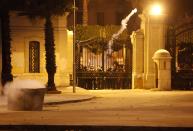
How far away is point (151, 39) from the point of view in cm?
3638

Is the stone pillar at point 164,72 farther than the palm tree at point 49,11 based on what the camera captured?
Yes

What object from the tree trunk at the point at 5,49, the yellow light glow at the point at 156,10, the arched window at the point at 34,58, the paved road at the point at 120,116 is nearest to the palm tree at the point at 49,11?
the tree trunk at the point at 5,49

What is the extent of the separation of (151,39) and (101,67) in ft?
14.9

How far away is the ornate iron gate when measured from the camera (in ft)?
119

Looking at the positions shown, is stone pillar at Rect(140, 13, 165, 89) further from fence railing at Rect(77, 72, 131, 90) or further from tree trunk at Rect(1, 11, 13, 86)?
tree trunk at Rect(1, 11, 13, 86)

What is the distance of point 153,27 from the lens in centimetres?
3628

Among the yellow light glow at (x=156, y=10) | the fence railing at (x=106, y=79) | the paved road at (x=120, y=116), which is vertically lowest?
the paved road at (x=120, y=116)

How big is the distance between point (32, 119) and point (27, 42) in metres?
18.9

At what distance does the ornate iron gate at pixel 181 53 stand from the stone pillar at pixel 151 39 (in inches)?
25.5

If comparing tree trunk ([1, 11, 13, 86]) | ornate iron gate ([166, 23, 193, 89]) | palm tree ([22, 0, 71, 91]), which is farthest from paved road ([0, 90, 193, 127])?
ornate iron gate ([166, 23, 193, 89])

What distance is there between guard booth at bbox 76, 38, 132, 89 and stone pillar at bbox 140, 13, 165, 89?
238 centimetres

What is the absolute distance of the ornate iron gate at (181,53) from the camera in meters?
36.4

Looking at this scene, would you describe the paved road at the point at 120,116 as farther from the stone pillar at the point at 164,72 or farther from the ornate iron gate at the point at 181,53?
the ornate iron gate at the point at 181,53
